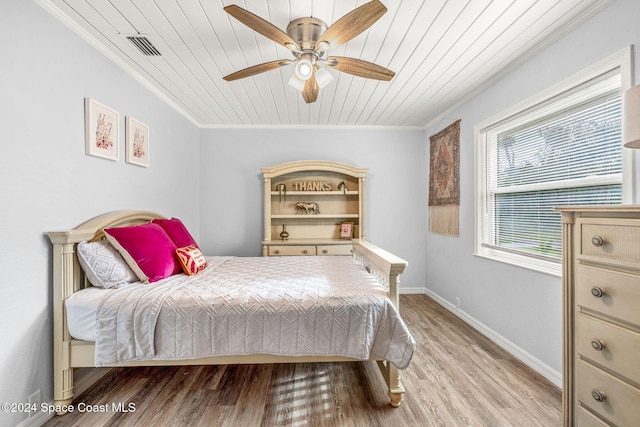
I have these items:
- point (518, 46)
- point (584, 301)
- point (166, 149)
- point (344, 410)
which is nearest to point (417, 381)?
point (344, 410)

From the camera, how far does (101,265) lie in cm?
194

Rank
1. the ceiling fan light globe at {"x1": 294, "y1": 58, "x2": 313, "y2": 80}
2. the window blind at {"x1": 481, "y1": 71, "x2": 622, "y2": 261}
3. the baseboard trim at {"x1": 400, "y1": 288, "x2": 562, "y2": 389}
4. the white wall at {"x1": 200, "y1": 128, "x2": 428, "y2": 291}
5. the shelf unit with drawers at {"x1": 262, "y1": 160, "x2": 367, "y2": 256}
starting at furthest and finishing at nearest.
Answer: the white wall at {"x1": 200, "y1": 128, "x2": 428, "y2": 291} < the shelf unit with drawers at {"x1": 262, "y1": 160, "x2": 367, "y2": 256} < the baseboard trim at {"x1": 400, "y1": 288, "x2": 562, "y2": 389} < the ceiling fan light globe at {"x1": 294, "y1": 58, "x2": 313, "y2": 80} < the window blind at {"x1": 481, "y1": 71, "x2": 622, "y2": 261}

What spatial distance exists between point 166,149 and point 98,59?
1180 millimetres

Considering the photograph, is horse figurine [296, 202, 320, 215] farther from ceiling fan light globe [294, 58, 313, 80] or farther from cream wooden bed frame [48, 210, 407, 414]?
cream wooden bed frame [48, 210, 407, 414]

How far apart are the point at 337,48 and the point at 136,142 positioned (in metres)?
1.99

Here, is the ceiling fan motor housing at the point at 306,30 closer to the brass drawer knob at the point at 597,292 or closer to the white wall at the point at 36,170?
the white wall at the point at 36,170

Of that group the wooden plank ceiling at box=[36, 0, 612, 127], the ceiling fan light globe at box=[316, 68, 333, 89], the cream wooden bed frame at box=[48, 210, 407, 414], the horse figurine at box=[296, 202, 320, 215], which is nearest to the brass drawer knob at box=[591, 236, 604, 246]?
the cream wooden bed frame at box=[48, 210, 407, 414]

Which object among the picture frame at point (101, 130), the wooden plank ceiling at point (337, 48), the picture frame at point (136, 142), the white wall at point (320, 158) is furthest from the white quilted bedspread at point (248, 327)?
the white wall at point (320, 158)

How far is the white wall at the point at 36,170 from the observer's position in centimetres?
157

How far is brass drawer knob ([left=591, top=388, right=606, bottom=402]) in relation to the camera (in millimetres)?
1258

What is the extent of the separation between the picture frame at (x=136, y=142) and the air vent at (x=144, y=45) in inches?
23.9

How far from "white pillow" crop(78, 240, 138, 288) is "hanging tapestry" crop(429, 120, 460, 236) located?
11.0 ft

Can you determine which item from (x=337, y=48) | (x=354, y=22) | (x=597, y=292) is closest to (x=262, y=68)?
(x=337, y=48)

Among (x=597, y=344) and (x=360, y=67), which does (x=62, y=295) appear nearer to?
(x=360, y=67)
